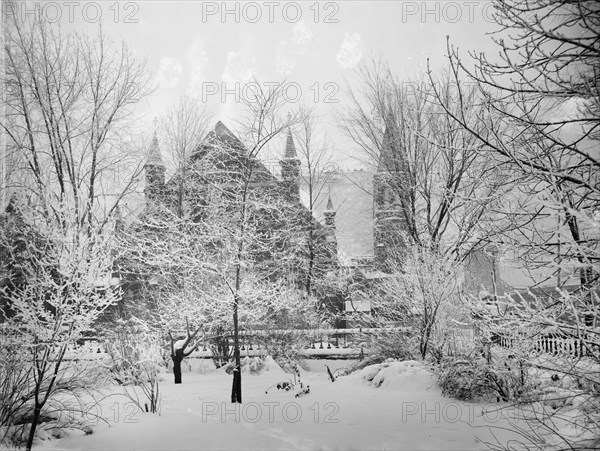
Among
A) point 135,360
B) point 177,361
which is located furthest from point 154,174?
point 135,360

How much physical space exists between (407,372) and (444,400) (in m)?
1.00

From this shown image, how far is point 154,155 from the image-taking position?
991 centimetres

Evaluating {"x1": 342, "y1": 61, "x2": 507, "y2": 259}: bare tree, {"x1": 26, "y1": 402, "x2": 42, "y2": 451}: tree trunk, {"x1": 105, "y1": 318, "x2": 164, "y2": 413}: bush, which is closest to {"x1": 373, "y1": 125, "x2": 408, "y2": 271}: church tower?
{"x1": 342, "y1": 61, "x2": 507, "y2": 259}: bare tree

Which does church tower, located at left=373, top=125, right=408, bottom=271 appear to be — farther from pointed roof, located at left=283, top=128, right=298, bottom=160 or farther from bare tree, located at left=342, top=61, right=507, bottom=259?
pointed roof, located at left=283, top=128, right=298, bottom=160

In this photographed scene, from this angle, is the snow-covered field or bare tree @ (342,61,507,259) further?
bare tree @ (342,61,507,259)

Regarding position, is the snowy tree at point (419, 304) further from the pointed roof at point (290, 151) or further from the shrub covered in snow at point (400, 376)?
the pointed roof at point (290, 151)

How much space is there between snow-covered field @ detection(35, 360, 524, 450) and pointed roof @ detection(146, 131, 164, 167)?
4.98m

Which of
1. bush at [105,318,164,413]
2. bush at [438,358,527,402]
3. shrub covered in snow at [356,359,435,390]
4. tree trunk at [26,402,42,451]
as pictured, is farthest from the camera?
shrub covered in snow at [356,359,435,390]

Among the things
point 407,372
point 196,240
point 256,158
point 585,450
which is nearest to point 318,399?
point 407,372

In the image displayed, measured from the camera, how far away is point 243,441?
4316 millimetres

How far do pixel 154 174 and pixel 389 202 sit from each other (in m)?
5.38

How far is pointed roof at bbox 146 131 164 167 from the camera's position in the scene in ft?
31.9

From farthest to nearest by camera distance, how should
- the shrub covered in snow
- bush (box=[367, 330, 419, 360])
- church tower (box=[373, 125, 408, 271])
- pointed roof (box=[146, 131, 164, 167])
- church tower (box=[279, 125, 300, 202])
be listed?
1. pointed roof (box=[146, 131, 164, 167])
2. church tower (box=[279, 125, 300, 202])
3. church tower (box=[373, 125, 408, 271])
4. bush (box=[367, 330, 419, 360])
5. the shrub covered in snow

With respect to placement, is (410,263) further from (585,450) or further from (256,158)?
(585,450)
